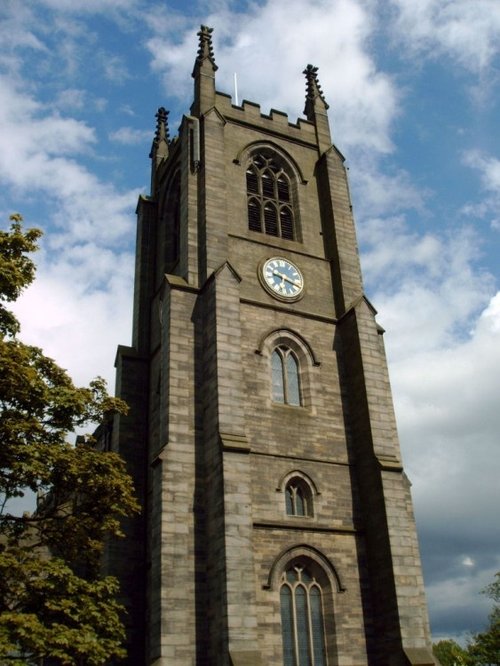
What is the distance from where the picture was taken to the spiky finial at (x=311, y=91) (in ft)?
105

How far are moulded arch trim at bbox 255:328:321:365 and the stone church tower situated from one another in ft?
0.16

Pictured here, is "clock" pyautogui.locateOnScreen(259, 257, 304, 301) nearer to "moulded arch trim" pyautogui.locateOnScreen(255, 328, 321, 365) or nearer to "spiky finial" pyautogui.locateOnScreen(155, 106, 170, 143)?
"moulded arch trim" pyautogui.locateOnScreen(255, 328, 321, 365)

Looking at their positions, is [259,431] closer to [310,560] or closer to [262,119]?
[310,560]

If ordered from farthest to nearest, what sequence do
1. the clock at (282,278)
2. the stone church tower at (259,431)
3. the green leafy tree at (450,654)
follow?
1. the green leafy tree at (450,654)
2. the clock at (282,278)
3. the stone church tower at (259,431)

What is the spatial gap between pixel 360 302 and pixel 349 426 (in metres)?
4.52

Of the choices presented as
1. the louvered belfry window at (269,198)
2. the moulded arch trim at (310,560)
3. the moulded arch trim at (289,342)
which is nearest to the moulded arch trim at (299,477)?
the moulded arch trim at (310,560)

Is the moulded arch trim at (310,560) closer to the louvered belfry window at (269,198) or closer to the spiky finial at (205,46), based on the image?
the louvered belfry window at (269,198)

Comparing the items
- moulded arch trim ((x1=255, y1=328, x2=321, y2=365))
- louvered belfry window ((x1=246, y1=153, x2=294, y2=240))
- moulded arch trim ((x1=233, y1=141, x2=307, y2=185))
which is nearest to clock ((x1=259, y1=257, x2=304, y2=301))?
moulded arch trim ((x1=255, y1=328, x2=321, y2=365))

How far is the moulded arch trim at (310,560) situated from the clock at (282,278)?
878cm

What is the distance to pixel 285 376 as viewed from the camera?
2317cm

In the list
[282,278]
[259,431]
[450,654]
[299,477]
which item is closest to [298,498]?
[299,477]

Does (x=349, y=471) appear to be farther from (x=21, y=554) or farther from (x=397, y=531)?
(x=21, y=554)

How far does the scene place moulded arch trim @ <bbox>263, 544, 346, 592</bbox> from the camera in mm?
19359

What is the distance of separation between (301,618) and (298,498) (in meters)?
3.42
